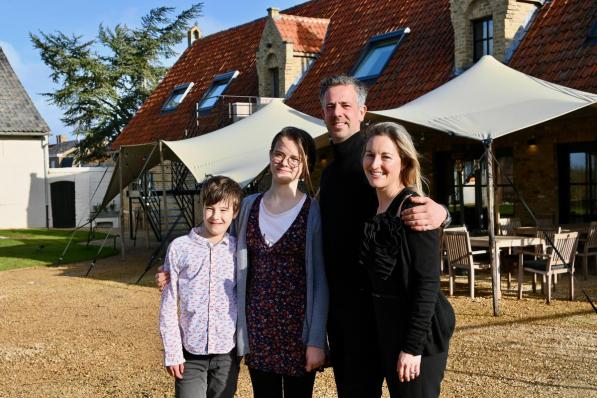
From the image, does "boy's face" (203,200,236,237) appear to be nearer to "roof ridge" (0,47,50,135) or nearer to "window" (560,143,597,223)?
"window" (560,143,597,223)

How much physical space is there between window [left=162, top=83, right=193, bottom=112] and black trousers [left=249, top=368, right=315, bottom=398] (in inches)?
744

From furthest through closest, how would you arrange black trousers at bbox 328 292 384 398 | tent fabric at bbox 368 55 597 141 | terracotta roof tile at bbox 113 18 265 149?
terracotta roof tile at bbox 113 18 265 149
tent fabric at bbox 368 55 597 141
black trousers at bbox 328 292 384 398

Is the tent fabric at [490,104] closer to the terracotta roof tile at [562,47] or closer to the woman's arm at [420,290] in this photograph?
the terracotta roof tile at [562,47]

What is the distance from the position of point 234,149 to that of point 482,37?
205 inches

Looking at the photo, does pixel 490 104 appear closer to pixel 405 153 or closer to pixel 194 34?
pixel 405 153

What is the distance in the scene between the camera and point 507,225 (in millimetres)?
Result: 11383

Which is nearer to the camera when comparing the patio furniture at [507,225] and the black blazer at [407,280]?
the black blazer at [407,280]

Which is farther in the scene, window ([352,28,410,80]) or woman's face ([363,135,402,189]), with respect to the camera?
window ([352,28,410,80])

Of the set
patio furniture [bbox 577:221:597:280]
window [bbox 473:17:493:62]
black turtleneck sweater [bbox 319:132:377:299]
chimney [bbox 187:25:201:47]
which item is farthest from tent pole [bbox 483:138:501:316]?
chimney [bbox 187:25:201:47]

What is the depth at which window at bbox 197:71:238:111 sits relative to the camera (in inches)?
765

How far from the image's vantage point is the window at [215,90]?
765 inches

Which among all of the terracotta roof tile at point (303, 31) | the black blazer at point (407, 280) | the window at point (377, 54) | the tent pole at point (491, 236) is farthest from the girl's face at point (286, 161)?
the terracotta roof tile at point (303, 31)

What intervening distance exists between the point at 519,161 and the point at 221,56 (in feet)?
37.9

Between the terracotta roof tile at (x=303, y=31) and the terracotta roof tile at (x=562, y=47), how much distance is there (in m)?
5.99
